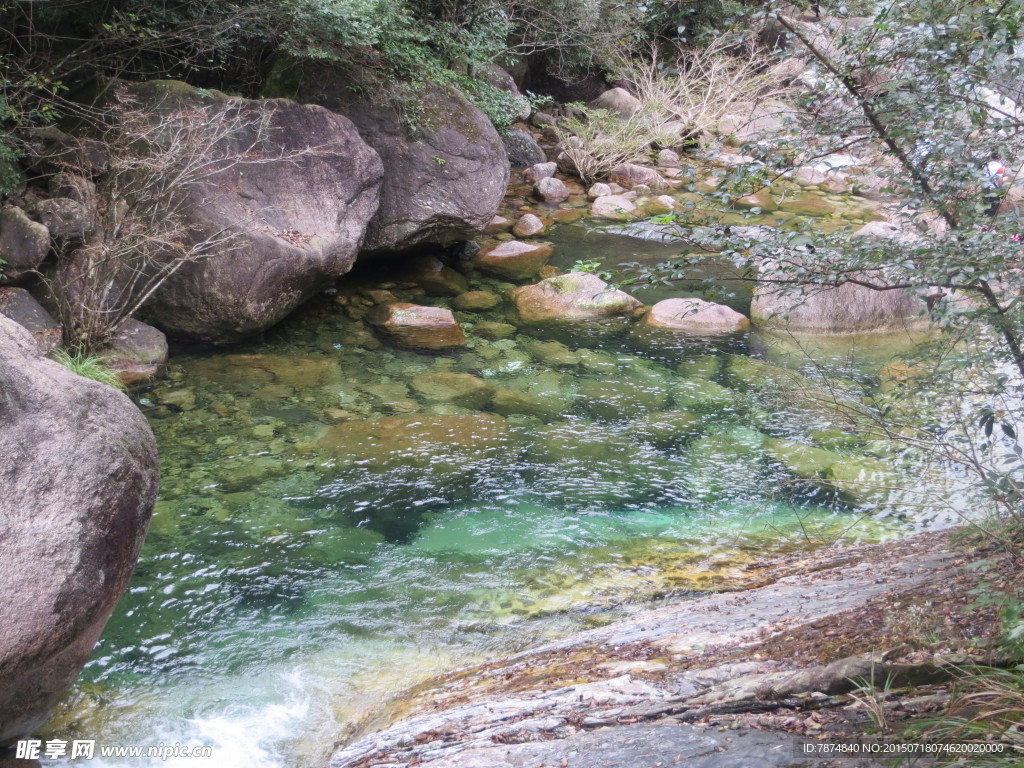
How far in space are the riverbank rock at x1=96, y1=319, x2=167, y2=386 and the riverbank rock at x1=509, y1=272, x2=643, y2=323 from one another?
3.91 metres

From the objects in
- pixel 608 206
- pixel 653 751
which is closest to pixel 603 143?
pixel 608 206

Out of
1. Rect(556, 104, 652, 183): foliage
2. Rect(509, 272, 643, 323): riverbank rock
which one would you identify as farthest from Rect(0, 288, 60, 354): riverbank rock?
Rect(556, 104, 652, 183): foliage

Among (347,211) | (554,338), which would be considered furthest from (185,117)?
(554,338)

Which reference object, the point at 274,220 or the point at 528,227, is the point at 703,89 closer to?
the point at 528,227

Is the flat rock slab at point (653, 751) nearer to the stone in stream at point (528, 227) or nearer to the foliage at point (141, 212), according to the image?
the foliage at point (141, 212)

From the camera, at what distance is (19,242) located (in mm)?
6637

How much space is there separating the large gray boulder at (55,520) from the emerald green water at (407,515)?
797mm

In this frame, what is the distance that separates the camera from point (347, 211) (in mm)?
8227

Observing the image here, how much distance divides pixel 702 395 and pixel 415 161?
14.4ft

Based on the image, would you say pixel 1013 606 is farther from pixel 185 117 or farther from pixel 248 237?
pixel 185 117

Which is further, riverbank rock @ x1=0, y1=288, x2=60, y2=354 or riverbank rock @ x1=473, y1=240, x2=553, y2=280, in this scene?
riverbank rock @ x1=473, y1=240, x2=553, y2=280

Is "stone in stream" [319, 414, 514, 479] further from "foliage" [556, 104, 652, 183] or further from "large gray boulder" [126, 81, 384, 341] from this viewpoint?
"foliage" [556, 104, 652, 183]

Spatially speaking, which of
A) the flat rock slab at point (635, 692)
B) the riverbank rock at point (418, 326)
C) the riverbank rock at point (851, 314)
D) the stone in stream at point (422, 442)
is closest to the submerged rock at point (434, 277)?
the riverbank rock at point (418, 326)

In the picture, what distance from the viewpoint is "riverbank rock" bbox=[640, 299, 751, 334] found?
29.0 feet
